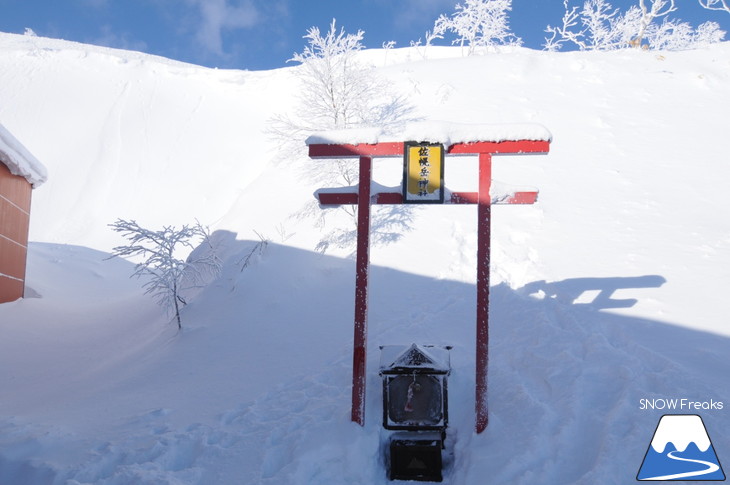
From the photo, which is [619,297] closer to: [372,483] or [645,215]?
[645,215]

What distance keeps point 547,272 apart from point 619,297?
4.64 ft

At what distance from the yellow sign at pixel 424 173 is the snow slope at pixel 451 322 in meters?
2.22

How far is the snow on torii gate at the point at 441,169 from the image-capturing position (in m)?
5.00

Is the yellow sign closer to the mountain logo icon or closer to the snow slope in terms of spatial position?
the snow slope

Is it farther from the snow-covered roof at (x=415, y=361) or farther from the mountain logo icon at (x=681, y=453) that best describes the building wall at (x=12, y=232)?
the mountain logo icon at (x=681, y=453)

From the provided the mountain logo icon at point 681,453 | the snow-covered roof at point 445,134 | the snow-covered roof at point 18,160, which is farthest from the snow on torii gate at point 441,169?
the snow-covered roof at point 18,160

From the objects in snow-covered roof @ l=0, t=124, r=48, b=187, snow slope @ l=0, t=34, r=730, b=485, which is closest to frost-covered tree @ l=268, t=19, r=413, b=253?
snow slope @ l=0, t=34, r=730, b=485

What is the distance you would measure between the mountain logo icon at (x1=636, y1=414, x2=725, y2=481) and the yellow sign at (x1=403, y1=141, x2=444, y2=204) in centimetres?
306

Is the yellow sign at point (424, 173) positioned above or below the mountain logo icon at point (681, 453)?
above

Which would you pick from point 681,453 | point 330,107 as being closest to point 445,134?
point 681,453

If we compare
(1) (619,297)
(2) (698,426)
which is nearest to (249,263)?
(1) (619,297)

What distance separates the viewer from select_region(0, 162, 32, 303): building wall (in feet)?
36.5

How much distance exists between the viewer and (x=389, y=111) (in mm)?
16547

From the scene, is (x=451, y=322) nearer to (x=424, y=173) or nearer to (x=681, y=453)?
(x=424, y=173)
